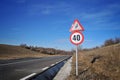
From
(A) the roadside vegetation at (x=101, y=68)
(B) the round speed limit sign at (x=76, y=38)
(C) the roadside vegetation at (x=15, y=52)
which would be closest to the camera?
(B) the round speed limit sign at (x=76, y=38)

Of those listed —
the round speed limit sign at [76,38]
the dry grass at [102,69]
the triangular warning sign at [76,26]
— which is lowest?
the dry grass at [102,69]

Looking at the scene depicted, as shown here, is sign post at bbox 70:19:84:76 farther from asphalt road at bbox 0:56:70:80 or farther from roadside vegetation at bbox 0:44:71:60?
roadside vegetation at bbox 0:44:71:60

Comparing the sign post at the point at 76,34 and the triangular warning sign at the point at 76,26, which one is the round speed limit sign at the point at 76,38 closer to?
the sign post at the point at 76,34

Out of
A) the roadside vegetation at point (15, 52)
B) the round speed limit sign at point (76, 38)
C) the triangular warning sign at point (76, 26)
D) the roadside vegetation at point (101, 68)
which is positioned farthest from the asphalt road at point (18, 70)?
the roadside vegetation at point (15, 52)

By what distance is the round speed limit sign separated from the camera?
36.7ft

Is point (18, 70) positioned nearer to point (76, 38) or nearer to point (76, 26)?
point (76, 38)

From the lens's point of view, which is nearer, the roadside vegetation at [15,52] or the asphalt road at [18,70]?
the asphalt road at [18,70]

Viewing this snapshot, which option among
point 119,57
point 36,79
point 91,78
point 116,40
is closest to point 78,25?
point 91,78

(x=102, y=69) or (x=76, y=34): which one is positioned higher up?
(x=76, y=34)

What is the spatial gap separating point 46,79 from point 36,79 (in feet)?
2.66

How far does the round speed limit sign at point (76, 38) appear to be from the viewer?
1120cm

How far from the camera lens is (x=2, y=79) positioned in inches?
373

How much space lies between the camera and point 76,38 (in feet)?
37.3

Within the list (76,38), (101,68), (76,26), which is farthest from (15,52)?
(76,38)
